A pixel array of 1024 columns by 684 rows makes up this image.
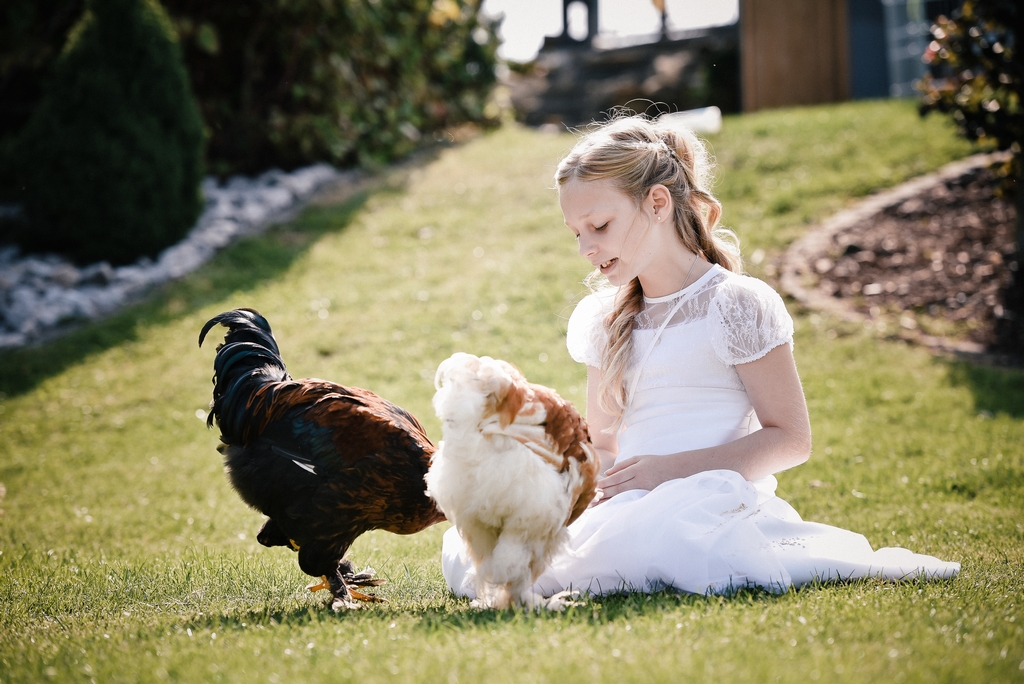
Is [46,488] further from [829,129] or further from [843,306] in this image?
[829,129]

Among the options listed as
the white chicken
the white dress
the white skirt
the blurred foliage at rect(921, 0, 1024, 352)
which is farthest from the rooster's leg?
the blurred foliage at rect(921, 0, 1024, 352)

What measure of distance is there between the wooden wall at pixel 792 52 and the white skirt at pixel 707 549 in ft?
46.2

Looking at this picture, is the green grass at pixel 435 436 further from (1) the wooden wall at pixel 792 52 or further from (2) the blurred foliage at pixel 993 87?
(1) the wooden wall at pixel 792 52

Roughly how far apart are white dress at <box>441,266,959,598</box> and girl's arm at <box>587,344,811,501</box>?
6 cm

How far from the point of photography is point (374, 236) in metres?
10.4

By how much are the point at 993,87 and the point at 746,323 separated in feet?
19.4

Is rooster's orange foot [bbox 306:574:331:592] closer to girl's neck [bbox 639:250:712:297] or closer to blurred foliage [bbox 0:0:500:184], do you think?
girl's neck [bbox 639:250:712:297]

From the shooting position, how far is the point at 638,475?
3.14 meters

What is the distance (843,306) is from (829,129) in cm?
504

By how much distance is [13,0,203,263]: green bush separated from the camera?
352 inches

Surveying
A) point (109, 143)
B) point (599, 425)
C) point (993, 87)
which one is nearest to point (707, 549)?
point (599, 425)

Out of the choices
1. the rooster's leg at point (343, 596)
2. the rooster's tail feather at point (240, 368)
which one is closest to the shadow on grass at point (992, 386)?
the rooster's leg at point (343, 596)

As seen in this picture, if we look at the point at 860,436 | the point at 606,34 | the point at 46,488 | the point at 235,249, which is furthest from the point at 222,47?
the point at 606,34

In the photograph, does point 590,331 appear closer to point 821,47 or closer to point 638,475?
point 638,475
